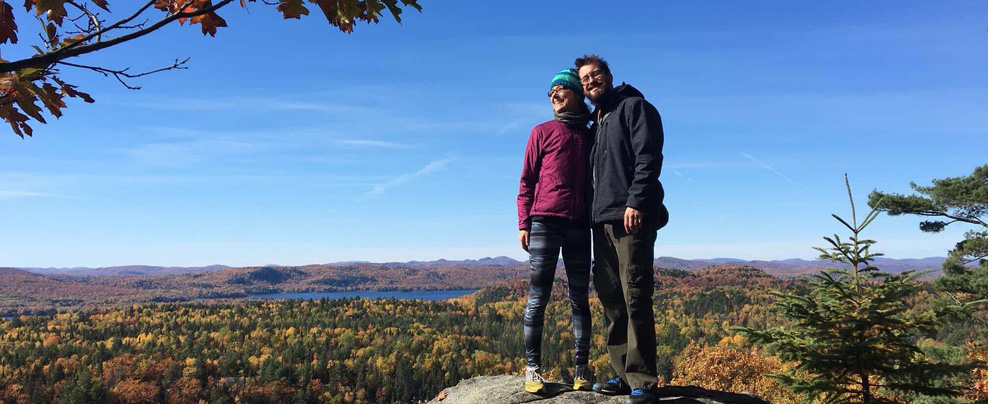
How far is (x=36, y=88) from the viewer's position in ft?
11.4

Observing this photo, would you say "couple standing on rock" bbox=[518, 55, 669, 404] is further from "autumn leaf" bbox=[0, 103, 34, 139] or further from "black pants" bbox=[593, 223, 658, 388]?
"autumn leaf" bbox=[0, 103, 34, 139]

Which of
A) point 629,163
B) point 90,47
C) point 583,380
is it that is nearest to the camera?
point 90,47

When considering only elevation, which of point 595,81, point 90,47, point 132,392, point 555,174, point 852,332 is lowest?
point 132,392

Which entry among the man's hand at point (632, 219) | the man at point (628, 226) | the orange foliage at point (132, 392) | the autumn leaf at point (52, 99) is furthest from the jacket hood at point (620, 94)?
the orange foliage at point (132, 392)

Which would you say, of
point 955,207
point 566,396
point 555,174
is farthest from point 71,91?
point 955,207

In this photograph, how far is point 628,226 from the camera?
17.4 ft

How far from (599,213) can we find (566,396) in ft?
7.09

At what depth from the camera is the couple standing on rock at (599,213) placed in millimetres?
5488

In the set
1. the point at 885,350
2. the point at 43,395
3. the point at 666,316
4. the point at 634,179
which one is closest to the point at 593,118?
the point at 634,179

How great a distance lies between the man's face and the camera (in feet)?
20.1

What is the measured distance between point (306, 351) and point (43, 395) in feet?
178

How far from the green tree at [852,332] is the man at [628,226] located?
129 centimetres

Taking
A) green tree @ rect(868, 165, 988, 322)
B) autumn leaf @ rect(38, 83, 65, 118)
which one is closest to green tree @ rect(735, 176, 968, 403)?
autumn leaf @ rect(38, 83, 65, 118)

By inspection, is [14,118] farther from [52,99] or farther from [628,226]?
[628,226]
